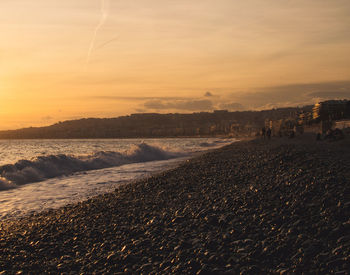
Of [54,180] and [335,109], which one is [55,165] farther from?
[335,109]

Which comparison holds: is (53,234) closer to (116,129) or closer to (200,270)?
(200,270)

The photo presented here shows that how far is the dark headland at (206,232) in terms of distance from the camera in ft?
17.5

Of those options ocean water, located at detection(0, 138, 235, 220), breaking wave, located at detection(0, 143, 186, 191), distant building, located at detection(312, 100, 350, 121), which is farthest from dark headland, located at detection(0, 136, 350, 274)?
distant building, located at detection(312, 100, 350, 121)

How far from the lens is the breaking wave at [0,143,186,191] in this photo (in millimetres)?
19891

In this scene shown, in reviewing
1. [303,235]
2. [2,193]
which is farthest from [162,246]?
[2,193]

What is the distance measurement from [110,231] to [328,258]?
5083 mm

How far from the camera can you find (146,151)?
3791 centimetres

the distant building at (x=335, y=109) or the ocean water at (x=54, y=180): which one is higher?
the distant building at (x=335, y=109)

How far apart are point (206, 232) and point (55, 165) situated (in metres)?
20.6

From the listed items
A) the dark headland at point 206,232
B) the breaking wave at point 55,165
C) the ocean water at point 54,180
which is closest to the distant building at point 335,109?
the breaking wave at point 55,165

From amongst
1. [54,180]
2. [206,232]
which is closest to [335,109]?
[54,180]

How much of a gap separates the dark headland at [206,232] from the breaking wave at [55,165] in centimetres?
1043

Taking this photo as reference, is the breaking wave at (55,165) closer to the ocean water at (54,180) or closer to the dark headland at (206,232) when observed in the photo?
the ocean water at (54,180)

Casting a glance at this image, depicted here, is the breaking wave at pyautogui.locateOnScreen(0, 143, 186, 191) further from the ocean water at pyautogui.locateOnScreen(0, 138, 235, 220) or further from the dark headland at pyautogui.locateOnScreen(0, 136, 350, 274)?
the dark headland at pyautogui.locateOnScreen(0, 136, 350, 274)
